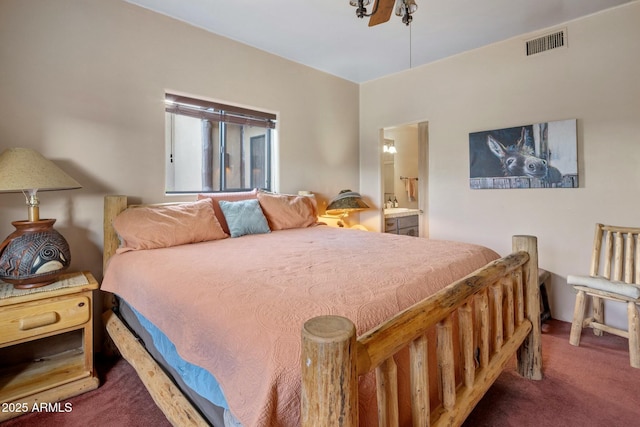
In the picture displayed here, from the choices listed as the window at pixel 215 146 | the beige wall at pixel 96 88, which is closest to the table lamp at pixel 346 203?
the window at pixel 215 146

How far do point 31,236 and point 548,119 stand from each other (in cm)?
385

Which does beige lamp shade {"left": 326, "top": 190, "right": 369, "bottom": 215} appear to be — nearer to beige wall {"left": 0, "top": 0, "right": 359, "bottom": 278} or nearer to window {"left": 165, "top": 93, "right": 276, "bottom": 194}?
window {"left": 165, "top": 93, "right": 276, "bottom": 194}

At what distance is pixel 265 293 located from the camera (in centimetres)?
117

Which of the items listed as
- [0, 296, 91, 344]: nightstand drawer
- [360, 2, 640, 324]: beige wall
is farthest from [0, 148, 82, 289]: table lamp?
[360, 2, 640, 324]: beige wall

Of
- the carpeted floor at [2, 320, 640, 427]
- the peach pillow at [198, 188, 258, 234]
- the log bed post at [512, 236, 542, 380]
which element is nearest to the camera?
the carpeted floor at [2, 320, 640, 427]

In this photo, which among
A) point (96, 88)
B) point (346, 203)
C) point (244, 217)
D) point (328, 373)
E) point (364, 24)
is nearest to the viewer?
point (328, 373)

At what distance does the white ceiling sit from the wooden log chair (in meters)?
1.78

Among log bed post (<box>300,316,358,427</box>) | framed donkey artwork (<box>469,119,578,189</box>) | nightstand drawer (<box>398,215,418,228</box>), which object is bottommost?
log bed post (<box>300,316,358,427</box>)

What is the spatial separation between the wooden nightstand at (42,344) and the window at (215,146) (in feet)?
3.81

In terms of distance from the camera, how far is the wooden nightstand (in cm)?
163

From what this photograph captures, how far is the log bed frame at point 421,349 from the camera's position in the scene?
681 millimetres

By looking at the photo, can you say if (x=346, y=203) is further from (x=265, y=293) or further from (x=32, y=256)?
(x=32, y=256)

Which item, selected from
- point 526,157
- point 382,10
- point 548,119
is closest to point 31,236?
point 382,10

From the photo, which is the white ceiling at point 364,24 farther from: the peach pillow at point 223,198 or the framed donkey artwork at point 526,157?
the peach pillow at point 223,198
